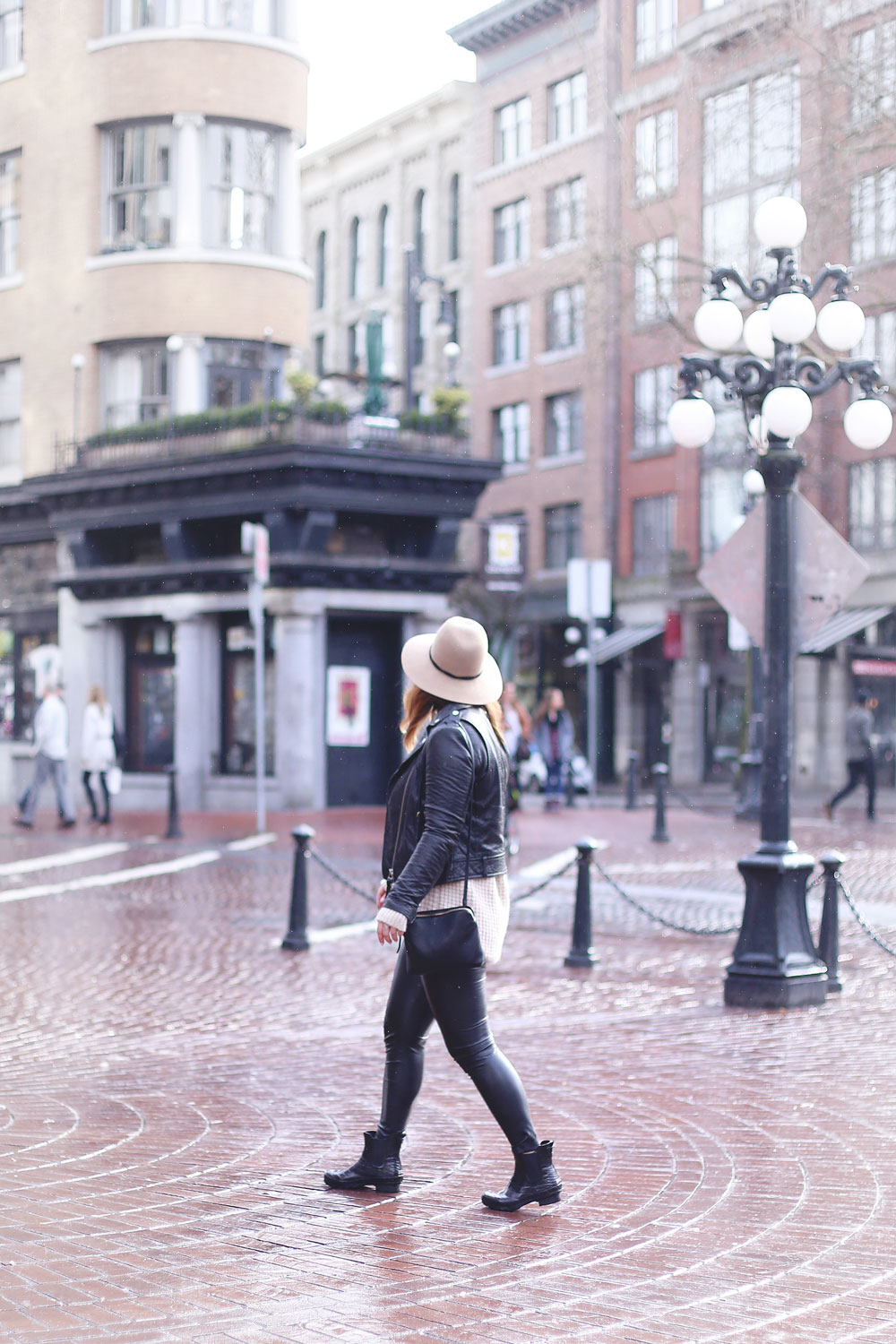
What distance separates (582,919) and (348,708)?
15690mm

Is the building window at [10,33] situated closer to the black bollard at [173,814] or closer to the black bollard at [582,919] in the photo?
the black bollard at [173,814]

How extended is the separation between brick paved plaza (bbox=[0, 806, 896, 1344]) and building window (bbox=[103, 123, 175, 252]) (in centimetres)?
1753

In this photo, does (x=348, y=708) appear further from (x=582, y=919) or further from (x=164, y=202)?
(x=582, y=919)

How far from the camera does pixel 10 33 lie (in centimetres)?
3083

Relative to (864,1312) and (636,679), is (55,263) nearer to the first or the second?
(636,679)

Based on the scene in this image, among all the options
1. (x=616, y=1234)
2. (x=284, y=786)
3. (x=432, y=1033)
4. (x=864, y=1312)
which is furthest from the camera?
(x=284, y=786)

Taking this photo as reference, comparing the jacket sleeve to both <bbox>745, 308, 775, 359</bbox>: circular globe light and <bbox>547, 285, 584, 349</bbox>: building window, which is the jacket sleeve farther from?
<bbox>547, 285, 584, 349</bbox>: building window

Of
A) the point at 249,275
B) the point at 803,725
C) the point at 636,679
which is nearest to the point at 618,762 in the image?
the point at 636,679

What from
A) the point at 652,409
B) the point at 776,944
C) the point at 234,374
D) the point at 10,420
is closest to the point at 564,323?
the point at 652,409

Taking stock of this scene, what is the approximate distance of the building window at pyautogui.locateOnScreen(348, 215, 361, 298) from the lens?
53.0 m

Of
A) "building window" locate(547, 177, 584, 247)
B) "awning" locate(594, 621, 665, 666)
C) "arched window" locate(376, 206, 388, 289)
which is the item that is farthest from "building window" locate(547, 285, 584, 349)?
"arched window" locate(376, 206, 388, 289)

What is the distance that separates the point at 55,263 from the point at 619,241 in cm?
1013

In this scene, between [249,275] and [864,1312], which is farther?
[249,275]

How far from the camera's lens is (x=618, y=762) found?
44.6 m
